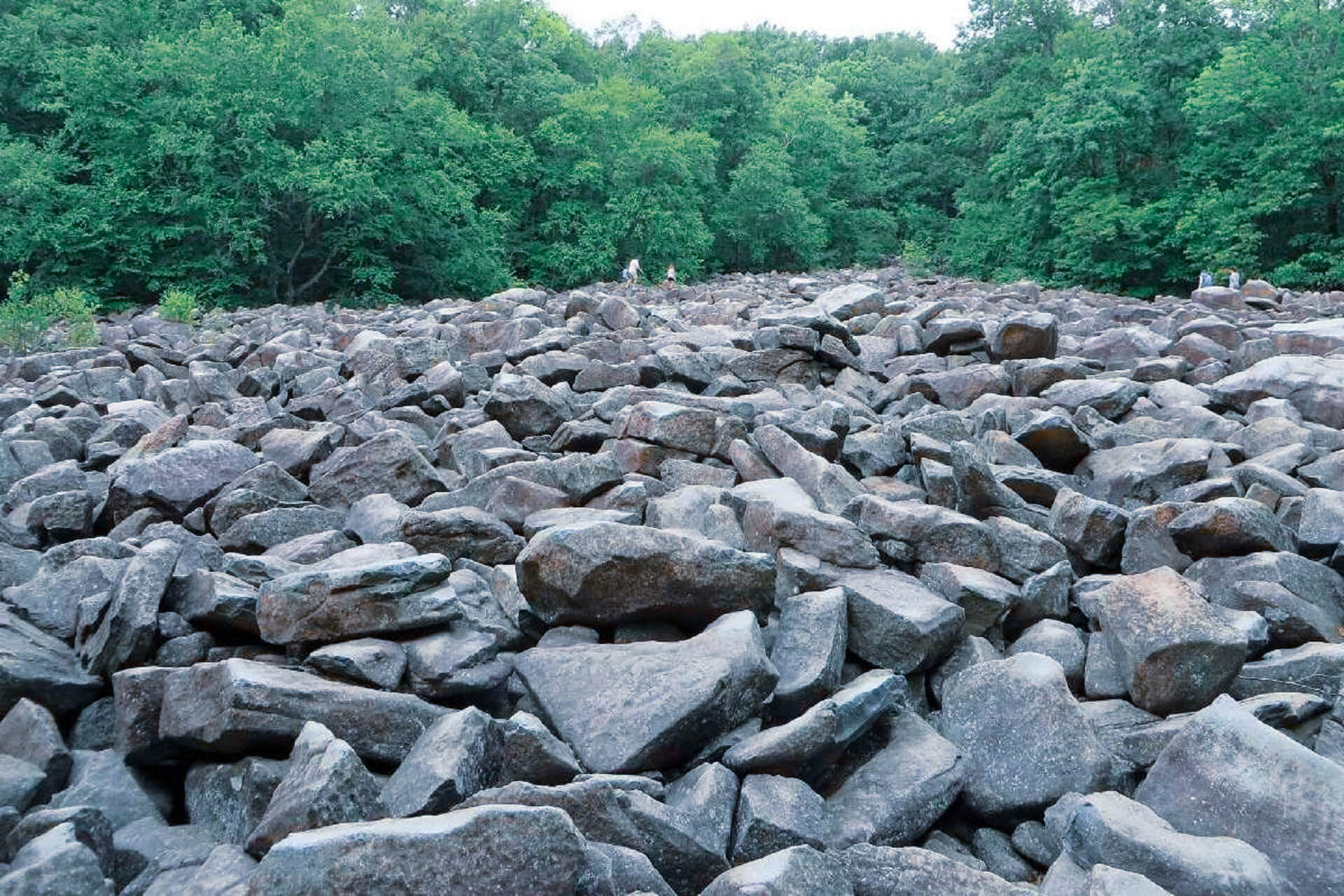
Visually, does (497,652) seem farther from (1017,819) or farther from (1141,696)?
(1141,696)

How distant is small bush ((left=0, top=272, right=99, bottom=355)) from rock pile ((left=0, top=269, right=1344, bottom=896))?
17.6 ft

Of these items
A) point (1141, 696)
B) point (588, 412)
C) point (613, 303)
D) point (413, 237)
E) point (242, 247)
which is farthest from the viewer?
point (413, 237)

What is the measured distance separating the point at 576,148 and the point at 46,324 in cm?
1657

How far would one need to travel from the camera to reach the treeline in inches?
650

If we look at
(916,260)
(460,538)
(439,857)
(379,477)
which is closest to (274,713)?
(439,857)

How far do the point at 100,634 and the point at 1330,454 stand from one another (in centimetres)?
423

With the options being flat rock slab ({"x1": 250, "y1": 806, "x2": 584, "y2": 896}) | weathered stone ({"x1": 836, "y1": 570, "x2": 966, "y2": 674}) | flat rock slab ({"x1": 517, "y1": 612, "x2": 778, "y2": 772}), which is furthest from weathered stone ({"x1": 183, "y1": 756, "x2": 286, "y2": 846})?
weathered stone ({"x1": 836, "y1": 570, "x2": 966, "y2": 674})

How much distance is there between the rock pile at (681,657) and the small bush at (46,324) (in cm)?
536

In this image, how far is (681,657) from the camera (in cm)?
229

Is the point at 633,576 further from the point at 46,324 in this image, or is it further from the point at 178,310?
the point at 178,310

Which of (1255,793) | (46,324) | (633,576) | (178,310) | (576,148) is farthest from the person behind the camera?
(576,148)

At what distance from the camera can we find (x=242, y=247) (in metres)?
17.0

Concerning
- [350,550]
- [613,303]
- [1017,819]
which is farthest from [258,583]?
[613,303]

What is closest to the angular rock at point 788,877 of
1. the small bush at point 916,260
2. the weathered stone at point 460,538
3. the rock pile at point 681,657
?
the rock pile at point 681,657
